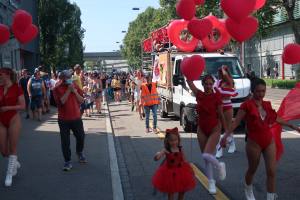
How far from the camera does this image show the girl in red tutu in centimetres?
584

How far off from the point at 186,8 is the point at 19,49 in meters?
13.2

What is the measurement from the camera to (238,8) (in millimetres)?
6906

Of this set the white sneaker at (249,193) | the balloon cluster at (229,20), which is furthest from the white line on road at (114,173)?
the balloon cluster at (229,20)

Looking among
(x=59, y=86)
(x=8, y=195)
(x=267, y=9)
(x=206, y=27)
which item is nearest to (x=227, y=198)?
(x=206, y=27)

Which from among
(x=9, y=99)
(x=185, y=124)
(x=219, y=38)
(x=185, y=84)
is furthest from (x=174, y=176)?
(x=185, y=84)

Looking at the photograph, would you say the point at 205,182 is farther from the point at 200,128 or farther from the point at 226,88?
the point at 226,88

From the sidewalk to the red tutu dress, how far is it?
56.0 inches

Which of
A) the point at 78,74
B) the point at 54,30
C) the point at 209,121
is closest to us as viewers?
the point at 209,121

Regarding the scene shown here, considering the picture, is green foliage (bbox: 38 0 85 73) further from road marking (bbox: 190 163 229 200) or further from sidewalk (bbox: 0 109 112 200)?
road marking (bbox: 190 163 229 200)

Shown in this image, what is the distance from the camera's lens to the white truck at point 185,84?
1396 cm

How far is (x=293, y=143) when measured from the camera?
455 inches

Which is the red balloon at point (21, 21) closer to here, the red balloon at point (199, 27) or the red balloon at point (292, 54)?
the red balloon at point (199, 27)

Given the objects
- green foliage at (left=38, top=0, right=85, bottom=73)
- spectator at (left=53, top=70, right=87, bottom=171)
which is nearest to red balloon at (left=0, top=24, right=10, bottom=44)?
spectator at (left=53, top=70, right=87, bottom=171)

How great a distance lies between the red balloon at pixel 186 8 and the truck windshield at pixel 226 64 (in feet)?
22.6
